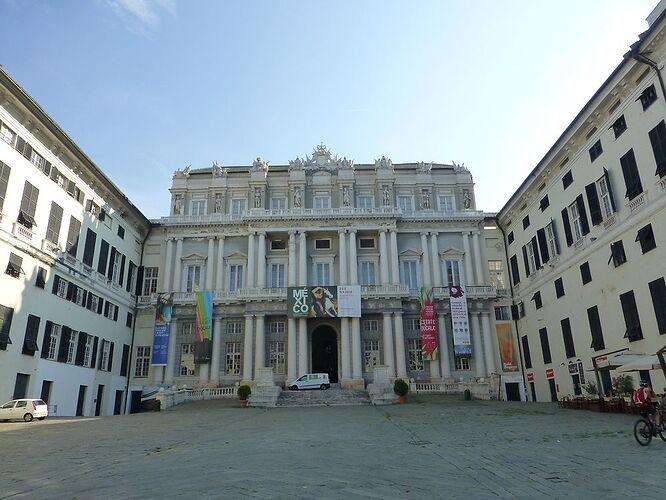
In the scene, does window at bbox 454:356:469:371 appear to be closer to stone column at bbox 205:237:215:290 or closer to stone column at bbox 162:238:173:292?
stone column at bbox 205:237:215:290

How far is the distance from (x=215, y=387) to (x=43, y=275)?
645 inches

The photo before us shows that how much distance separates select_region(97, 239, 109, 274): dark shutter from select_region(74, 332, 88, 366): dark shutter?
5.18 meters

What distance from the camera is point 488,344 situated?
4122cm

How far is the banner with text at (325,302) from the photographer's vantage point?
40438mm

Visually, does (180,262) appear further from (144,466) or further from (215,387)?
(144,466)

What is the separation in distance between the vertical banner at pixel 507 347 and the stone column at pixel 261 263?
20528mm

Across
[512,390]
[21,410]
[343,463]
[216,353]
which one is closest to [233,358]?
[216,353]

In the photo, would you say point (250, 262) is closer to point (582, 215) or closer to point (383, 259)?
point (383, 259)

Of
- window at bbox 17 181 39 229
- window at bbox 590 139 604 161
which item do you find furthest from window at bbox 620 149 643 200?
window at bbox 17 181 39 229

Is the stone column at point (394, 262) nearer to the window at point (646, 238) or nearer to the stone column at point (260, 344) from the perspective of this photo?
the stone column at point (260, 344)

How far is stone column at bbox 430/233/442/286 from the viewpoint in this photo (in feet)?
143

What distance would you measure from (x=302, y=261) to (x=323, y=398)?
13.4 m

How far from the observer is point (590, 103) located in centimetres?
2659

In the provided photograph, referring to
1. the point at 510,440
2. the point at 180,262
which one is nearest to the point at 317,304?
the point at 180,262
